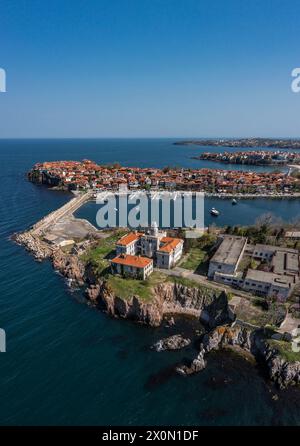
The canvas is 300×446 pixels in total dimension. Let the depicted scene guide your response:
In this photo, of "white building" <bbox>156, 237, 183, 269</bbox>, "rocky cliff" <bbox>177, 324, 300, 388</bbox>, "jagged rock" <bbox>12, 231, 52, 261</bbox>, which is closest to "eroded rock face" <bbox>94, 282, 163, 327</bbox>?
"rocky cliff" <bbox>177, 324, 300, 388</bbox>

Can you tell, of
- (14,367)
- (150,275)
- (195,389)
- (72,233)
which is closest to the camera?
(195,389)

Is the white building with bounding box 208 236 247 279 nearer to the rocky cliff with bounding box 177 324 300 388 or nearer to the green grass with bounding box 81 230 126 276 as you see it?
the rocky cliff with bounding box 177 324 300 388

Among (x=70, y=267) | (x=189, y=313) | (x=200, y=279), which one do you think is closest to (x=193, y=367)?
(x=189, y=313)

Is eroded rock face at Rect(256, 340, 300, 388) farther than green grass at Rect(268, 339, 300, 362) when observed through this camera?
No

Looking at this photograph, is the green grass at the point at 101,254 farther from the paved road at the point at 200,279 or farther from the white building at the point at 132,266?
the paved road at the point at 200,279

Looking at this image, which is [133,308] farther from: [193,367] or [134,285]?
[193,367]
